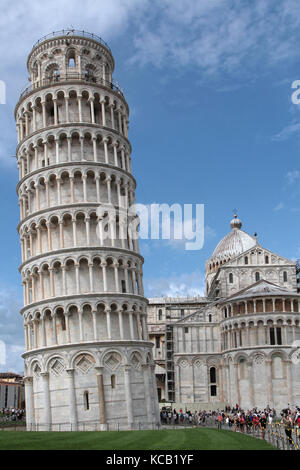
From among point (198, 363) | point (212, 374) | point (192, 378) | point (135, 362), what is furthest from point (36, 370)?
point (212, 374)

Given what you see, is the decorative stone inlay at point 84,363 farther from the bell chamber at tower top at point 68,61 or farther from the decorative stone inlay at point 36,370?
the bell chamber at tower top at point 68,61

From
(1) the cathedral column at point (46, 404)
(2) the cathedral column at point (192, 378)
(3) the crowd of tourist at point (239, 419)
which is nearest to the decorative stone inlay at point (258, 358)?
(3) the crowd of tourist at point (239, 419)

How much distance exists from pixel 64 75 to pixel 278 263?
44238 mm

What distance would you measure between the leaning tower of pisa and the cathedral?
22.5m

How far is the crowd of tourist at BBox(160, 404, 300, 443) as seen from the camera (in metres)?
40.9

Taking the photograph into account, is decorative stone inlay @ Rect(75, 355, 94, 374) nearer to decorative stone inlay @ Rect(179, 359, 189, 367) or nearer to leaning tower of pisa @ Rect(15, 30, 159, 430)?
leaning tower of pisa @ Rect(15, 30, 159, 430)

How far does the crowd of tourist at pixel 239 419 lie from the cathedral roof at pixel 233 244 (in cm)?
3230

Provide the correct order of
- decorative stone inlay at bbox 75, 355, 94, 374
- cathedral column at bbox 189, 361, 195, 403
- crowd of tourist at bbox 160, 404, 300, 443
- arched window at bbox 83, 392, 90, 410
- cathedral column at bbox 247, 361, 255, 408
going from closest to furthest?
crowd of tourist at bbox 160, 404, 300, 443 < arched window at bbox 83, 392, 90, 410 < decorative stone inlay at bbox 75, 355, 94, 374 < cathedral column at bbox 247, 361, 255, 408 < cathedral column at bbox 189, 361, 195, 403

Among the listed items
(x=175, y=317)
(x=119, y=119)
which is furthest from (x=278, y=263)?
(x=119, y=119)

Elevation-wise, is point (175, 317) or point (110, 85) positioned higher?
point (110, 85)

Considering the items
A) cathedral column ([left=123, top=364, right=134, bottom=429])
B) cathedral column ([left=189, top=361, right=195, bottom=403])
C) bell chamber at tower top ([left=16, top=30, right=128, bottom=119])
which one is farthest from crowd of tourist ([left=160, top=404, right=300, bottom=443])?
bell chamber at tower top ([left=16, top=30, right=128, bottom=119])
